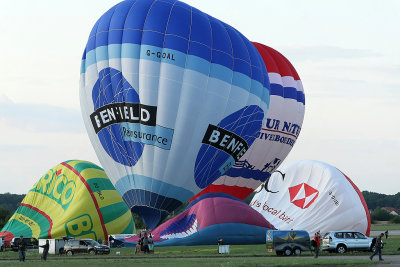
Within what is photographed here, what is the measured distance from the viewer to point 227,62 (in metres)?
39.4

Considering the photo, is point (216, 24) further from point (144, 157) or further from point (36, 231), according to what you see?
point (36, 231)

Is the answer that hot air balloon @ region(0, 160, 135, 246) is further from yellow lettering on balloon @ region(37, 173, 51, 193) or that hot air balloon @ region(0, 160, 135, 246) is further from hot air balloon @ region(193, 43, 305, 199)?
hot air balloon @ region(193, 43, 305, 199)

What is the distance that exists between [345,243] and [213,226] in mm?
8096

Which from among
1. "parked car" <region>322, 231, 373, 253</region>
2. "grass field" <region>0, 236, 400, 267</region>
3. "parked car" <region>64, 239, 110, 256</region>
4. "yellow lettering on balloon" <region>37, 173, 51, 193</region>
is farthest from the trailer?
"parked car" <region>322, 231, 373, 253</region>

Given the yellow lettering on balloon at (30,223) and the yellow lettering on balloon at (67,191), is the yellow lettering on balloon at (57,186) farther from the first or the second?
the yellow lettering on balloon at (30,223)

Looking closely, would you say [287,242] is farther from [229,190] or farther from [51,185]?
[51,185]

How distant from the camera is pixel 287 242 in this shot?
4053cm

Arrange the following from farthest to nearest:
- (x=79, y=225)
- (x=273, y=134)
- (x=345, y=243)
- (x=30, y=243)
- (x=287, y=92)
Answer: (x=287, y=92) < (x=30, y=243) < (x=79, y=225) < (x=273, y=134) < (x=345, y=243)

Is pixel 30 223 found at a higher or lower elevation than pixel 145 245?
higher

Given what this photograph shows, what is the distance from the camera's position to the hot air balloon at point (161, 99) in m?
37.9

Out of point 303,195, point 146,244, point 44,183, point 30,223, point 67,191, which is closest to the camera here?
point 146,244

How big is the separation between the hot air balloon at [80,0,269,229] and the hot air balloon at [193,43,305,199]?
417 inches

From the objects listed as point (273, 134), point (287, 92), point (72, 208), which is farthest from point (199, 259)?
point (287, 92)

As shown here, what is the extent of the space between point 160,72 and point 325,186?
18.4 meters
